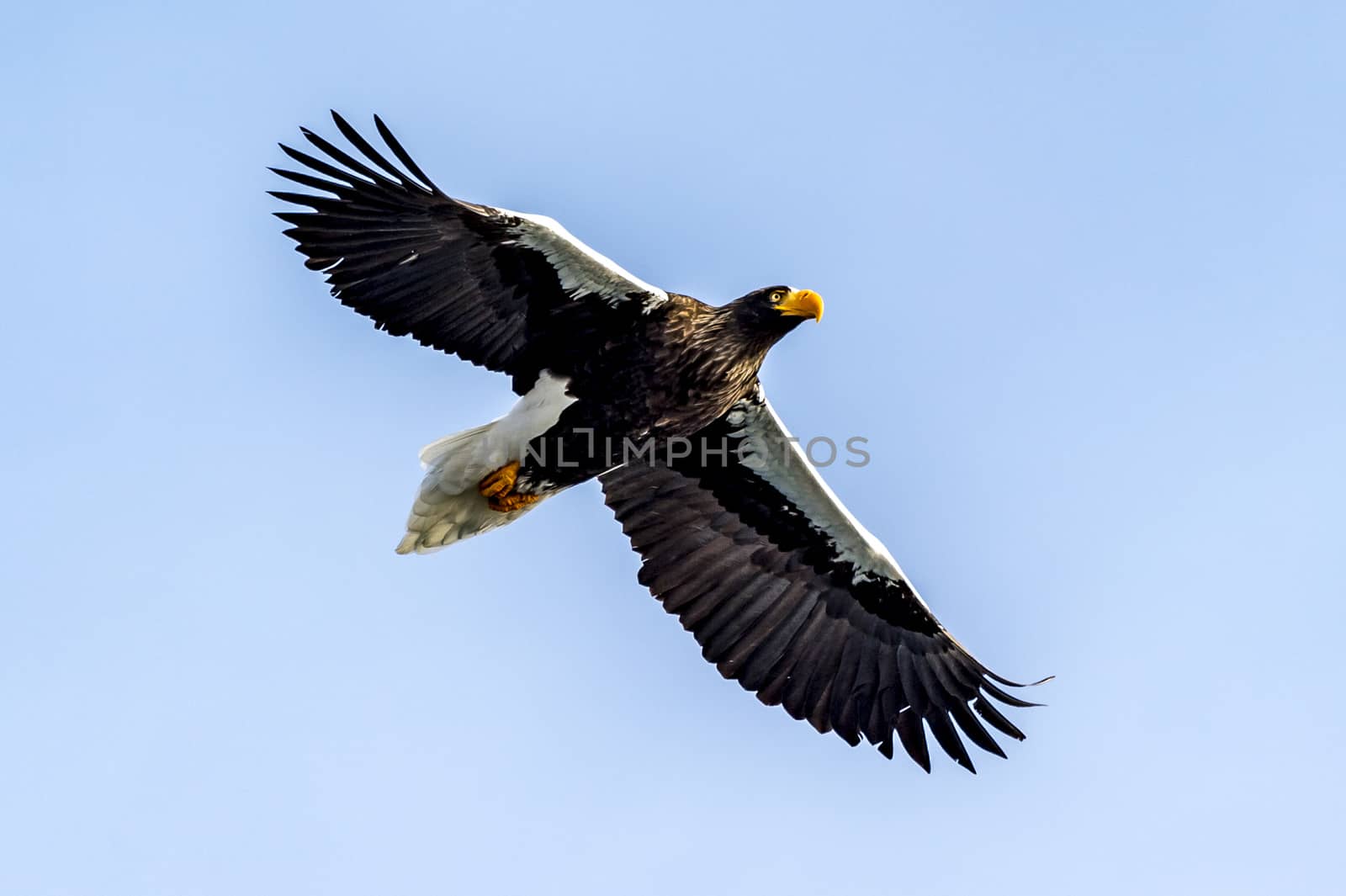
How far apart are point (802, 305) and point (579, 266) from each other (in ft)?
4.73

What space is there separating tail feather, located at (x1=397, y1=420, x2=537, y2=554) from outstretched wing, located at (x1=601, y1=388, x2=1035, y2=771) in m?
1.02

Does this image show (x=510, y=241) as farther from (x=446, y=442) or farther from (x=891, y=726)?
(x=891, y=726)

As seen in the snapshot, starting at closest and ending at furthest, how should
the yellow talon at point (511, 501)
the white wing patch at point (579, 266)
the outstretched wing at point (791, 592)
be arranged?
1. the white wing patch at point (579, 266)
2. the yellow talon at point (511, 501)
3. the outstretched wing at point (791, 592)

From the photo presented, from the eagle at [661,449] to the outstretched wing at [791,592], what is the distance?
0.04 feet

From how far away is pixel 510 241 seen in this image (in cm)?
1009

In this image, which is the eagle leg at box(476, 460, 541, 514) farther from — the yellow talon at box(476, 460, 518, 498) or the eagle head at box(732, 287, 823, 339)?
the eagle head at box(732, 287, 823, 339)

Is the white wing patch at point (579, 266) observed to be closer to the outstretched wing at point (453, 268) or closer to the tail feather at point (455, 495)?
the outstretched wing at point (453, 268)

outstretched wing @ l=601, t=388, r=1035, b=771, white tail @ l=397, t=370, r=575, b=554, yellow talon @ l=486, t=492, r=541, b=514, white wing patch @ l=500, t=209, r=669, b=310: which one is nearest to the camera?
white wing patch @ l=500, t=209, r=669, b=310

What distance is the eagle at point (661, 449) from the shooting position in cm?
1020

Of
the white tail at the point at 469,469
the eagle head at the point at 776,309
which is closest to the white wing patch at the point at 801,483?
the eagle head at the point at 776,309

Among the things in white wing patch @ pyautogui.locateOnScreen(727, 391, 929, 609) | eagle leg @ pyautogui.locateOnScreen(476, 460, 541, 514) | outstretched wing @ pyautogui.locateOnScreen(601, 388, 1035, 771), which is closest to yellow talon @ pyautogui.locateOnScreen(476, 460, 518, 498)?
eagle leg @ pyautogui.locateOnScreen(476, 460, 541, 514)

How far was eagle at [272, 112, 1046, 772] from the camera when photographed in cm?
1020

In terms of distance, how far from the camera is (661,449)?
11.6 m

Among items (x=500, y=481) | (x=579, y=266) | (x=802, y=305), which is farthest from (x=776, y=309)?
(x=500, y=481)
